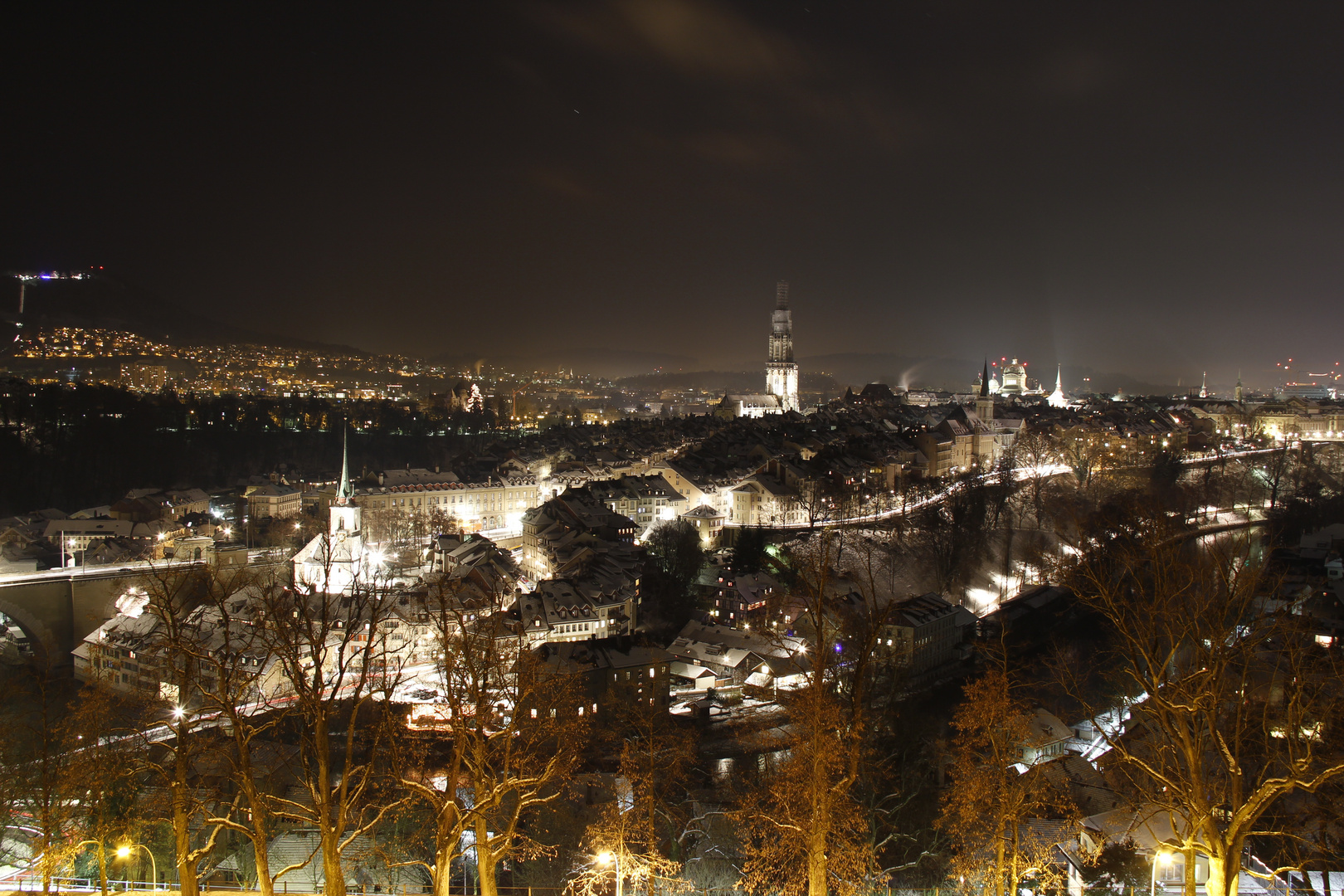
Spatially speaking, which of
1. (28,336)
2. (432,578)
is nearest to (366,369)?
(28,336)

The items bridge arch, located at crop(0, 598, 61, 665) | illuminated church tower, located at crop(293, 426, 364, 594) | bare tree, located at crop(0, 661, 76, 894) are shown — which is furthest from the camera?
illuminated church tower, located at crop(293, 426, 364, 594)

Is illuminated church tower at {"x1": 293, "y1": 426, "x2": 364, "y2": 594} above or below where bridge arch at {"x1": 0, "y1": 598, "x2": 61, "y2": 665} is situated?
above

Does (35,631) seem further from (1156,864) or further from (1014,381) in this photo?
(1014,381)

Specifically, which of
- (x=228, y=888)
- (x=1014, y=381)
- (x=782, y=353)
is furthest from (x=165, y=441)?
(x=1014, y=381)

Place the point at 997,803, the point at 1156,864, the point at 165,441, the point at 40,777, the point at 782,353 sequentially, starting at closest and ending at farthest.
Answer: the point at 997,803, the point at 1156,864, the point at 40,777, the point at 165,441, the point at 782,353

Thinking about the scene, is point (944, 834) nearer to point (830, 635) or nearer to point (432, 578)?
point (830, 635)

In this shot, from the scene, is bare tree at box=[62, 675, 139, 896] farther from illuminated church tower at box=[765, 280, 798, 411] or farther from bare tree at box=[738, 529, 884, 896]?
illuminated church tower at box=[765, 280, 798, 411]

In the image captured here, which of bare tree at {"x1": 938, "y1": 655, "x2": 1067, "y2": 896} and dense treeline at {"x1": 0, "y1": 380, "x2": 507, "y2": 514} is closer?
bare tree at {"x1": 938, "y1": 655, "x2": 1067, "y2": 896}

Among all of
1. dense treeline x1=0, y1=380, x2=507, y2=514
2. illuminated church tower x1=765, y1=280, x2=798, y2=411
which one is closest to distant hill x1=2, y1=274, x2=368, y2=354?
dense treeline x1=0, y1=380, x2=507, y2=514
